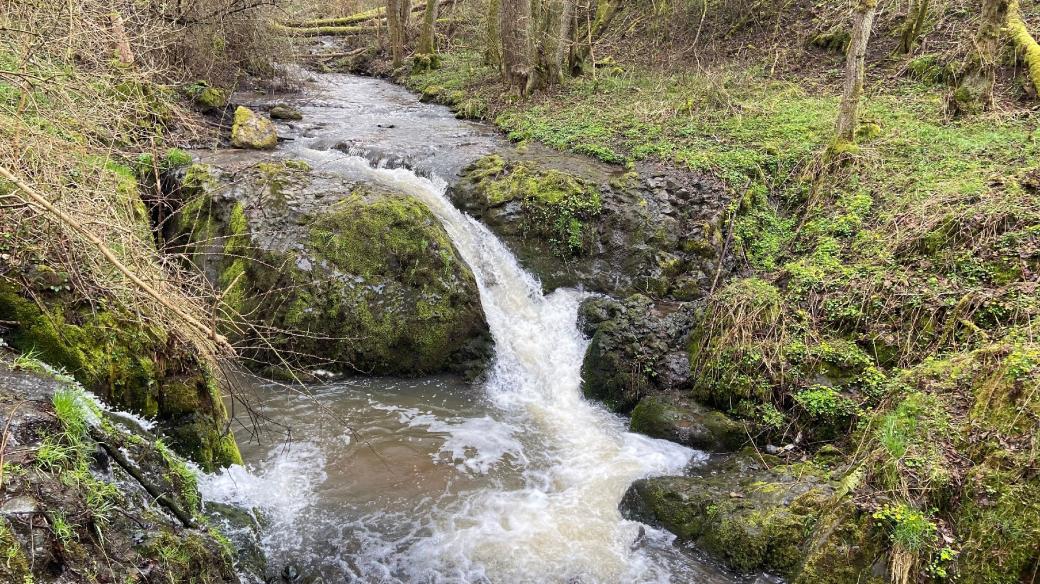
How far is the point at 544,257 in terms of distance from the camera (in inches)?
358

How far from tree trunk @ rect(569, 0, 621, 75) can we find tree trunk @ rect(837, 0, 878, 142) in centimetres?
908

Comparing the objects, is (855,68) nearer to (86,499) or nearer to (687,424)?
(687,424)

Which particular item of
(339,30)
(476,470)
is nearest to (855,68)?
(476,470)

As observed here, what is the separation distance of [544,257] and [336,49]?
21591mm

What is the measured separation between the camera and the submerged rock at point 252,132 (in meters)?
10.9

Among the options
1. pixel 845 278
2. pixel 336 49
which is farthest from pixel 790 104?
pixel 336 49

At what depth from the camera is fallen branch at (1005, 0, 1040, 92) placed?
9.91 meters

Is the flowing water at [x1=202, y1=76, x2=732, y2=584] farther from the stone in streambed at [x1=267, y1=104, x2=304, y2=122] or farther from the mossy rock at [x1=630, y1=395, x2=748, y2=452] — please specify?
the stone in streambed at [x1=267, y1=104, x2=304, y2=122]

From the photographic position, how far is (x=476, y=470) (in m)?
6.11

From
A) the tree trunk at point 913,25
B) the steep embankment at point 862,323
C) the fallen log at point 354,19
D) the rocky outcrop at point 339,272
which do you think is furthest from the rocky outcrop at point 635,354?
the fallen log at point 354,19

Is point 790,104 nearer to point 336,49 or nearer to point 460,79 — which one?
point 460,79

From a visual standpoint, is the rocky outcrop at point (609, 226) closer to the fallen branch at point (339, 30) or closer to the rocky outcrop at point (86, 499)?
the rocky outcrop at point (86, 499)

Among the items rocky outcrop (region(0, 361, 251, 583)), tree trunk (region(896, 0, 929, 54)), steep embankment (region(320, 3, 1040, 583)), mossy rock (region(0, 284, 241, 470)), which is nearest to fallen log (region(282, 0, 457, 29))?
steep embankment (region(320, 3, 1040, 583))

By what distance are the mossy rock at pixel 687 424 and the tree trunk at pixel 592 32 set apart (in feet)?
41.2
